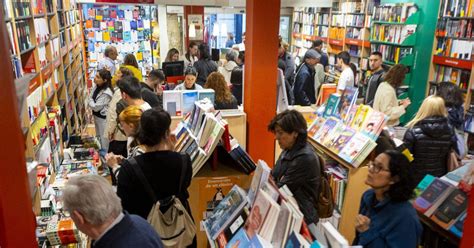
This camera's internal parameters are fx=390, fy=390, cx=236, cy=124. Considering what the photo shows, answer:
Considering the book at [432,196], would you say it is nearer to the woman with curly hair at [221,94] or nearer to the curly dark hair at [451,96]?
the curly dark hair at [451,96]

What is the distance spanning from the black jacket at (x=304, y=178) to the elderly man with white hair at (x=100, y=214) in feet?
4.06

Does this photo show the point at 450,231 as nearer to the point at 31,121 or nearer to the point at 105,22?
the point at 31,121

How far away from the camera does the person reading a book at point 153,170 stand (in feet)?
7.34

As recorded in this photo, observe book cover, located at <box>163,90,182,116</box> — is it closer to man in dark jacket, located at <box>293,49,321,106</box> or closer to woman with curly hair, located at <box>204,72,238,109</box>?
woman with curly hair, located at <box>204,72,238,109</box>

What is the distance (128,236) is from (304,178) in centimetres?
135

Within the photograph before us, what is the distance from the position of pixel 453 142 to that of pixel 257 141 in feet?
6.51

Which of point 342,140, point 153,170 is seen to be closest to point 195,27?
point 342,140

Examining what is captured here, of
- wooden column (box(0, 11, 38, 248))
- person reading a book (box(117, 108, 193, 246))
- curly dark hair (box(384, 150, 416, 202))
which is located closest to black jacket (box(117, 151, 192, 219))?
person reading a book (box(117, 108, 193, 246))

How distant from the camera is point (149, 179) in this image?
7.40ft

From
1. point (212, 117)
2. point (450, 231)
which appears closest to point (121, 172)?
point (212, 117)

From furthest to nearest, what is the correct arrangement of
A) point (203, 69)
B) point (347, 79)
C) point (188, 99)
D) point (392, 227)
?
1. point (203, 69)
2. point (347, 79)
3. point (188, 99)
4. point (392, 227)

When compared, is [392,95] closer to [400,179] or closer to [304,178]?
[304,178]

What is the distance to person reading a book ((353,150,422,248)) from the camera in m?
2.09

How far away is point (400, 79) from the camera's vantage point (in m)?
4.80
